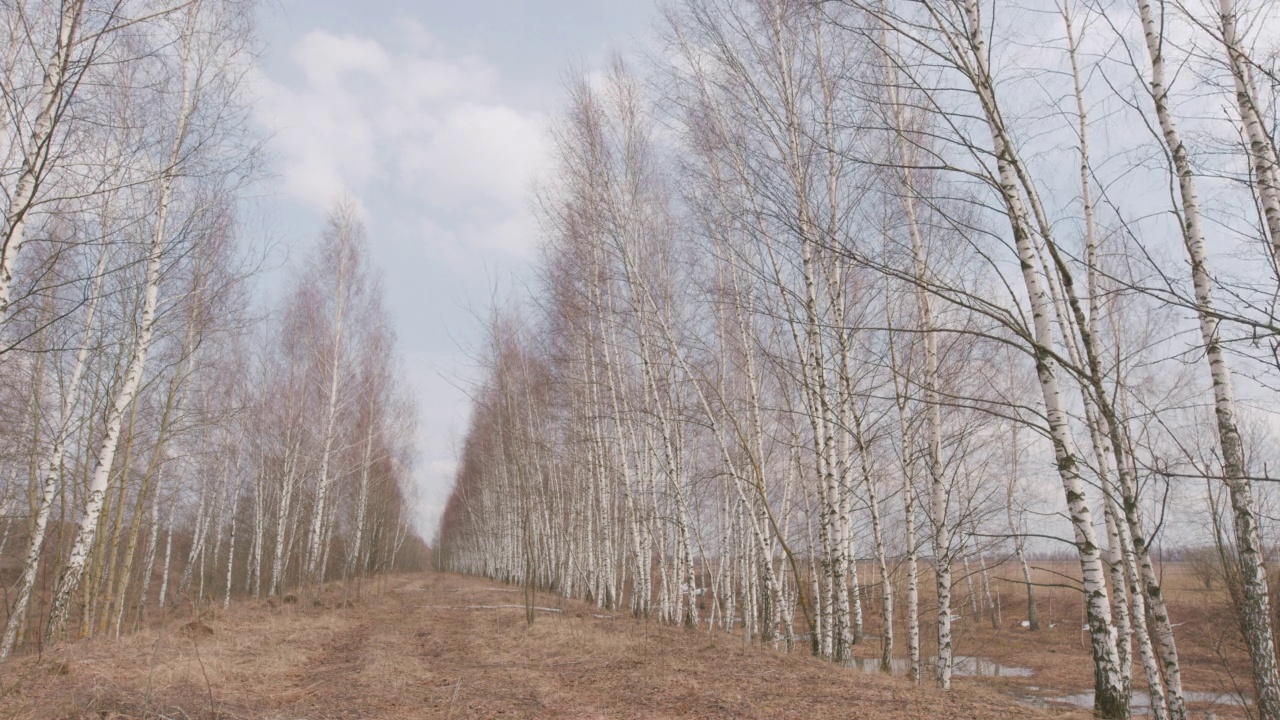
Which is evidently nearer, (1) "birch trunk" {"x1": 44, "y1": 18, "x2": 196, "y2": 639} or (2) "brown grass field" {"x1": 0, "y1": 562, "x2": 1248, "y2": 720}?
(2) "brown grass field" {"x1": 0, "y1": 562, "x2": 1248, "y2": 720}

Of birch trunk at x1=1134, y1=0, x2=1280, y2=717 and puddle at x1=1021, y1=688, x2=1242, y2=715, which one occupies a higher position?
birch trunk at x1=1134, y1=0, x2=1280, y2=717

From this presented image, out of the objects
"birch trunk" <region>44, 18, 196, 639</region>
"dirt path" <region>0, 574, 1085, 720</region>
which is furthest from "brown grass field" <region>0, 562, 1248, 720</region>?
"birch trunk" <region>44, 18, 196, 639</region>

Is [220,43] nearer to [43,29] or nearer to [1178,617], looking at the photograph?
[43,29]

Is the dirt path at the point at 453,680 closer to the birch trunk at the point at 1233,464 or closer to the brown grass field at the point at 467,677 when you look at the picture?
the brown grass field at the point at 467,677

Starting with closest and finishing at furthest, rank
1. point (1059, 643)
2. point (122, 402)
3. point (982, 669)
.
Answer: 1. point (122, 402)
2. point (982, 669)
3. point (1059, 643)

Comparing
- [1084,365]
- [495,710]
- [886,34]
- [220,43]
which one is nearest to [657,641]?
[495,710]

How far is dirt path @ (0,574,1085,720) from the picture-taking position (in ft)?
16.7

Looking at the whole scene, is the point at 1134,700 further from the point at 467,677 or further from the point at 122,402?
the point at 122,402

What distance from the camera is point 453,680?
22.6 ft

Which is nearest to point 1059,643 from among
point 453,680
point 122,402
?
point 453,680

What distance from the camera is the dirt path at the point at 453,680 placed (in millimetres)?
5094

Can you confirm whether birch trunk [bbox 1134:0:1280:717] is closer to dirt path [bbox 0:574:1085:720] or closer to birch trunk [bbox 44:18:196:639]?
dirt path [bbox 0:574:1085:720]

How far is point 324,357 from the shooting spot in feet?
61.5

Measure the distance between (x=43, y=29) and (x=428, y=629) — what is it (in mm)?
9825
